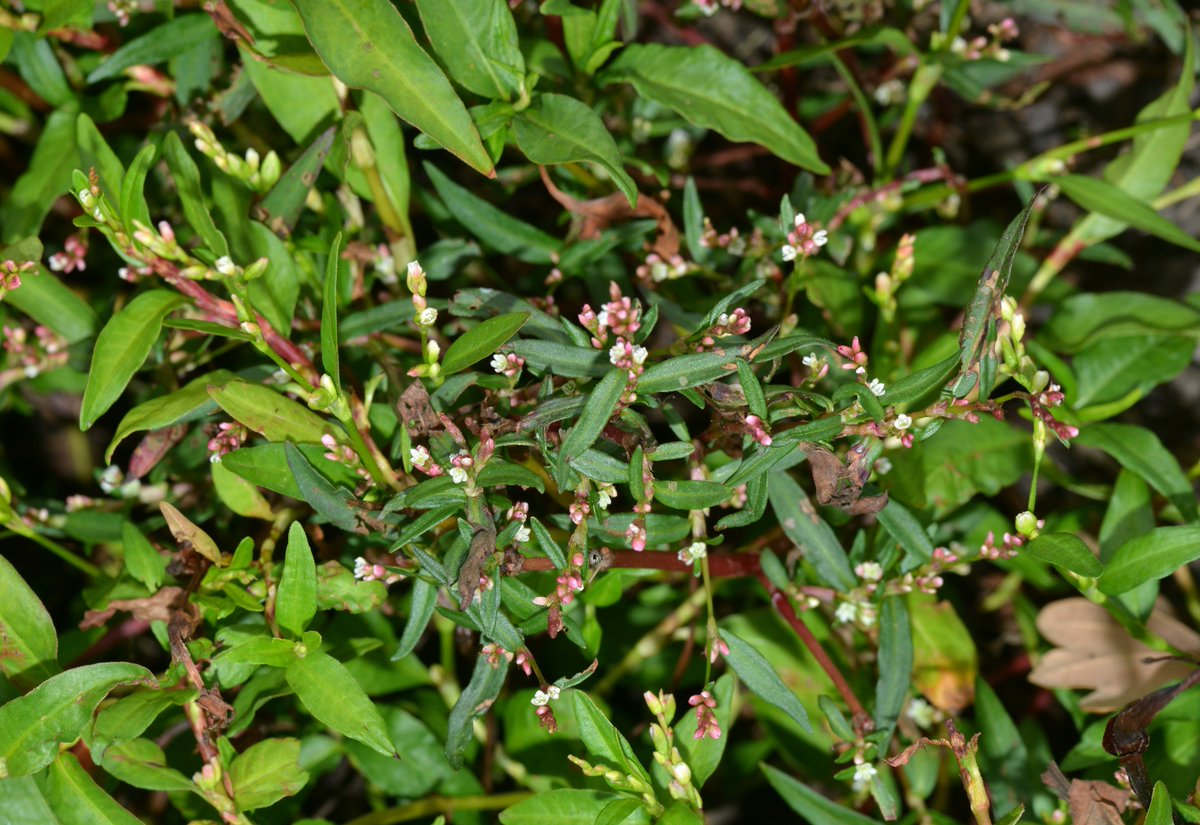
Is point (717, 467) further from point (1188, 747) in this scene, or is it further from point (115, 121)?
point (115, 121)

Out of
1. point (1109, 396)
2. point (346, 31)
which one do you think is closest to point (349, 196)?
point (346, 31)

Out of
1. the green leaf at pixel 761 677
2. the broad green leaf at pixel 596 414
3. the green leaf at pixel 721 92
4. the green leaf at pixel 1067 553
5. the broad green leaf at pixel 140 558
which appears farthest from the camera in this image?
the green leaf at pixel 721 92

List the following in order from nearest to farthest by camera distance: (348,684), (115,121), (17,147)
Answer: (348,684), (115,121), (17,147)

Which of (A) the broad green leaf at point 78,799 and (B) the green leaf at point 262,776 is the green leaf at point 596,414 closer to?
(B) the green leaf at point 262,776

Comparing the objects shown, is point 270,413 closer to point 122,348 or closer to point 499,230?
point 122,348

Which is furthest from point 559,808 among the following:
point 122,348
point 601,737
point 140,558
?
point 122,348

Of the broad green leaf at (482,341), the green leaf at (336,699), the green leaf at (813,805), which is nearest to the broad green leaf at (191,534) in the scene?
the green leaf at (336,699)
